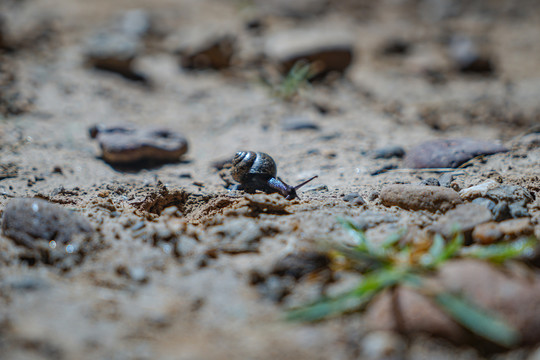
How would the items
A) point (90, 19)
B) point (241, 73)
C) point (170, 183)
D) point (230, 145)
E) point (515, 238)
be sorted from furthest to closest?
point (90, 19), point (241, 73), point (230, 145), point (170, 183), point (515, 238)

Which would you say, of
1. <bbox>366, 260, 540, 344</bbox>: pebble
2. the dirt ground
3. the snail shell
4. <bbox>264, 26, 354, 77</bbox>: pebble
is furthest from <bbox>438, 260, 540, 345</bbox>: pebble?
<bbox>264, 26, 354, 77</bbox>: pebble

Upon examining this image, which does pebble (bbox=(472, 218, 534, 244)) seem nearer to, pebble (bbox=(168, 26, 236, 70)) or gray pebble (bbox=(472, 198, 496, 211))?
gray pebble (bbox=(472, 198, 496, 211))

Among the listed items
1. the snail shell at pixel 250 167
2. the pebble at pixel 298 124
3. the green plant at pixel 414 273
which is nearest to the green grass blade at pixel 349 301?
the green plant at pixel 414 273

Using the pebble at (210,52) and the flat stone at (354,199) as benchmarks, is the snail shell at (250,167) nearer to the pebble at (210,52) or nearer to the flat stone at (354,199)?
the flat stone at (354,199)

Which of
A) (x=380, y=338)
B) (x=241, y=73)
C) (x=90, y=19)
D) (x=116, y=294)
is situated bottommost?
(x=380, y=338)

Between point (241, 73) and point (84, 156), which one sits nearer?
point (84, 156)

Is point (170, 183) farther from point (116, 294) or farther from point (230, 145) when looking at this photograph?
point (116, 294)

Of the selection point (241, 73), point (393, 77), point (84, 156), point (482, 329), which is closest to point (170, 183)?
point (84, 156)
